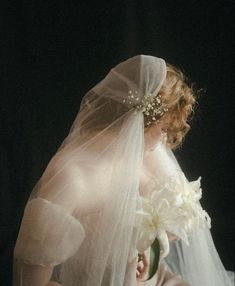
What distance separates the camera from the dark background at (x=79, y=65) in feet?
5.61

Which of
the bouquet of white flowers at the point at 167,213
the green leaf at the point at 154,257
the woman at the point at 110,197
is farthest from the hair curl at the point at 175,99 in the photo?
the green leaf at the point at 154,257

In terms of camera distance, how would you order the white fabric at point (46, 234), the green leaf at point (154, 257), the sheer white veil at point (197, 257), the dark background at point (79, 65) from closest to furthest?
the white fabric at point (46, 234) < the green leaf at point (154, 257) < the sheer white veil at point (197, 257) < the dark background at point (79, 65)

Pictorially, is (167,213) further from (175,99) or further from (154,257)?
(175,99)

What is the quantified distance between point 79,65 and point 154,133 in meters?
0.69

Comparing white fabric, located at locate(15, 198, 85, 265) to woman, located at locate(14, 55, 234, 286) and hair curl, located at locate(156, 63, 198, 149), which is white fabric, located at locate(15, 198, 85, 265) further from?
hair curl, located at locate(156, 63, 198, 149)

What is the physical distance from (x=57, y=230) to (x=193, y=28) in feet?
4.06

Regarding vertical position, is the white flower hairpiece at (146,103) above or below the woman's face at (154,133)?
above

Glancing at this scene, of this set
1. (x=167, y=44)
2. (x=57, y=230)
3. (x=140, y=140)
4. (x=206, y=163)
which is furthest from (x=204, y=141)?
(x=57, y=230)

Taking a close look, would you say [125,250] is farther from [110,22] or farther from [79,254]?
[110,22]

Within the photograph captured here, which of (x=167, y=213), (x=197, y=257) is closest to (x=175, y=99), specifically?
(x=167, y=213)

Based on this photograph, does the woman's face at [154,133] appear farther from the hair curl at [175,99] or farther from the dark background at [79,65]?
the dark background at [79,65]

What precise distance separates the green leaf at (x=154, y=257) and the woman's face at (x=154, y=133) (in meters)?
0.28

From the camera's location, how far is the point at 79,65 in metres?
1.84

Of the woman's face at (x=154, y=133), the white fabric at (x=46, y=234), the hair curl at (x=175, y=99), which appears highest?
the hair curl at (x=175, y=99)
